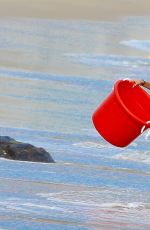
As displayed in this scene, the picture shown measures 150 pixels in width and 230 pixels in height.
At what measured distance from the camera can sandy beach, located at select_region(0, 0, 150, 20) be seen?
26966 millimetres

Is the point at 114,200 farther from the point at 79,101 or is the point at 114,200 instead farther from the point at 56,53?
the point at 56,53

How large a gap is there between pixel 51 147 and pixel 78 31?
521 inches

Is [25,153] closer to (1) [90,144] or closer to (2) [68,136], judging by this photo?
(1) [90,144]

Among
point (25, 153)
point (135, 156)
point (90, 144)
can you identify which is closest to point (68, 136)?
point (90, 144)

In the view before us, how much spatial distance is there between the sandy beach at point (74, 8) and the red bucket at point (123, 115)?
18.2 meters

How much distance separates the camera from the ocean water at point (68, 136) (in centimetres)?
764

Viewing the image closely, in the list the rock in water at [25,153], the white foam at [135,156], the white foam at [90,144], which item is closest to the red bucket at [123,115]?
the rock in water at [25,153]

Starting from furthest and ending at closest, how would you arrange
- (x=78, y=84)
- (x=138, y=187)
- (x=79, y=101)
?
(x=78, y=84), (x=79, y=101), (x=138, y=187)

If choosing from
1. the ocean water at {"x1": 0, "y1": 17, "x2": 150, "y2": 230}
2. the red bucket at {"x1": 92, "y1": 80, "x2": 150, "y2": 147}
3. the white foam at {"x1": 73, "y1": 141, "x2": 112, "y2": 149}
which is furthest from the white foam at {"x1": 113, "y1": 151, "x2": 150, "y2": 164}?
the red bucket at {"x1": 92, "y1": 80, "x2": 150, "y2": 147}

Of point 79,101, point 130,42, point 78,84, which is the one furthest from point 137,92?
point 130,42

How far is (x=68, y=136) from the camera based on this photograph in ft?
36.7

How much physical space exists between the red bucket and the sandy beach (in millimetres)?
18202

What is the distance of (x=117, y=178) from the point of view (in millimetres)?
9227

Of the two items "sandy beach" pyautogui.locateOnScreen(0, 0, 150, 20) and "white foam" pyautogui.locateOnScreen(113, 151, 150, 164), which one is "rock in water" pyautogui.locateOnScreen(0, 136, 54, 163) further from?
"sandy beach" pyautogui.locateOnScreen(0, 0, 150, 20)
